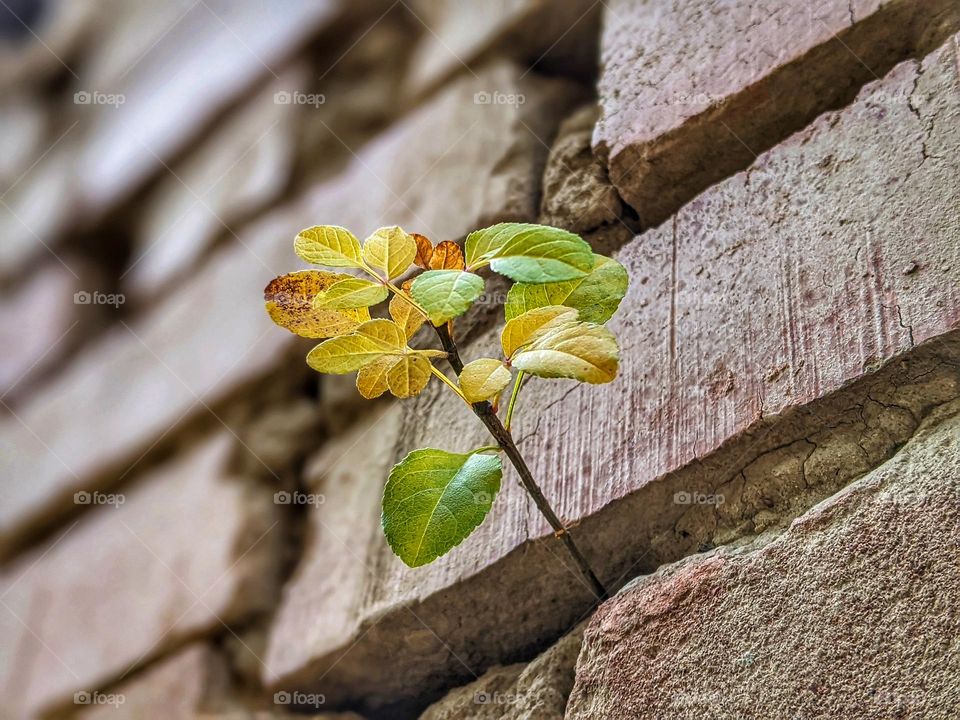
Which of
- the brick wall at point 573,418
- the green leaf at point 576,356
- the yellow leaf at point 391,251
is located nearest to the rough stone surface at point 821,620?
the brick wall at point 573,418

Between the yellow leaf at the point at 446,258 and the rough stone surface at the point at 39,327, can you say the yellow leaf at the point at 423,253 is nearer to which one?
the yellow leaf at the point at 446,258

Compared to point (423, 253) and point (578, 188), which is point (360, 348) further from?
point (578, 188)

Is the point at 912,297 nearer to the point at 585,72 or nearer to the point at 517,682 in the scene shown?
the point at 517,682

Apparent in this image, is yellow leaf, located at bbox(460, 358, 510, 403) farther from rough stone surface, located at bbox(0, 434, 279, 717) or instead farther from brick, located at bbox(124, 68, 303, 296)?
brick, located at bbox(124, 68, 303, 296)

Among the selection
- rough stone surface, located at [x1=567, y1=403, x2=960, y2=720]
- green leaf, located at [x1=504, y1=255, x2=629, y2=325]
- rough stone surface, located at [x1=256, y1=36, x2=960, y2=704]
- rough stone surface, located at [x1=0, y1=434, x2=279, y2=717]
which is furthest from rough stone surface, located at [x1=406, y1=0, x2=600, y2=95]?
rough stone surface, located at [x1=567, y1=403, x2=960, y2=720]

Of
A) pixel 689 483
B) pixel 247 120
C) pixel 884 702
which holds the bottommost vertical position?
pixel 884 702

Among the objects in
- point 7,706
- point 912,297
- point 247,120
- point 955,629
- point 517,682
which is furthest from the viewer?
point 247,120

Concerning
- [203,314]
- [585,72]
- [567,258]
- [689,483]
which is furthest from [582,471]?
[203,314]
